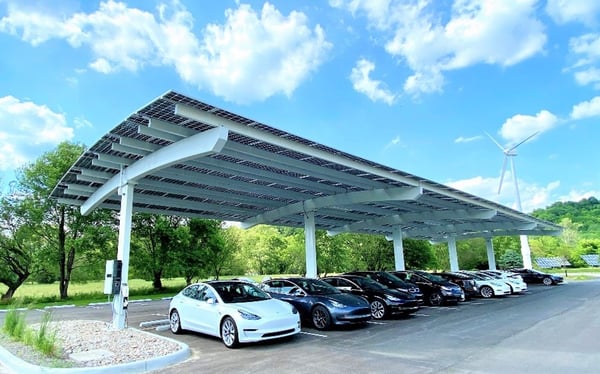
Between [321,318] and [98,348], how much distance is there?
17.2 feet

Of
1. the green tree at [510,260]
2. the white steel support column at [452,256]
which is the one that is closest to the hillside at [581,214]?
the green tree at [510,260]

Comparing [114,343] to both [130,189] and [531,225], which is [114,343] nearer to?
[130,189]

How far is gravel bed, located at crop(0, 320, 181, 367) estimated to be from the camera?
662 centimetres

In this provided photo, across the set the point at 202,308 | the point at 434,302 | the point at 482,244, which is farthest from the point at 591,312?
the point at 482,244

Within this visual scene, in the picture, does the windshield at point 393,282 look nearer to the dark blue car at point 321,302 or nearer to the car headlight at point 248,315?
the dark blue car at point 321,302

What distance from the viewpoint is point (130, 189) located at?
12.0m

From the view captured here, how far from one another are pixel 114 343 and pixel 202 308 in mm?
1950

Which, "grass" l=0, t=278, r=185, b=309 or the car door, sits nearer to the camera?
the car door

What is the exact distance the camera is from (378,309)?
12180mm

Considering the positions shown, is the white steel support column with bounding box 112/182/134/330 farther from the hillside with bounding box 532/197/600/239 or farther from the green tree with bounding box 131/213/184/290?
the hillside with bounding box 532/197/600/239

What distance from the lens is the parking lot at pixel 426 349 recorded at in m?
6.21

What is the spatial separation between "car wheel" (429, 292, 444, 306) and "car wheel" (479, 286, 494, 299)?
5344 millimetres

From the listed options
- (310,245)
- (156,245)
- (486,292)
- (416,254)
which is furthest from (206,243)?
(416,254)

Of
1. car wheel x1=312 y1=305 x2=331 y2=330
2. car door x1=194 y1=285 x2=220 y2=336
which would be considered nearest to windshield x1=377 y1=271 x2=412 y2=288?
car wheel x1=312 y1=305 x2=331 y2=330
